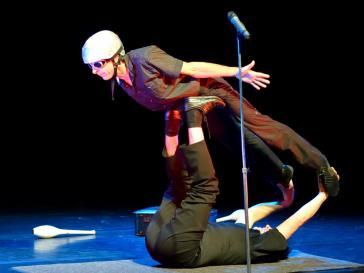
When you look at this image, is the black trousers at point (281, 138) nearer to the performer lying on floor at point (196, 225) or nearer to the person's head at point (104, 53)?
the performer lying on floor at point (196, 225)

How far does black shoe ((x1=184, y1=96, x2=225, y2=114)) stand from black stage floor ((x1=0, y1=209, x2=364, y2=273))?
32.5 inches

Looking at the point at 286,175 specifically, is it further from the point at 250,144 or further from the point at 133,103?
the point at 133,103

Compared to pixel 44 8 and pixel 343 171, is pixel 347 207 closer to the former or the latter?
pixel 343 171

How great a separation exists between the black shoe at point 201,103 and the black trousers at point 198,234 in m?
0.20

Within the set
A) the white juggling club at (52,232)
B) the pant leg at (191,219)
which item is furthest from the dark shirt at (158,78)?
the white juggling club at (52,232)

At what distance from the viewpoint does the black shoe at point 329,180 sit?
4121mm

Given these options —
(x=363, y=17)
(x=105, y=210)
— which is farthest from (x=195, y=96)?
(x=363, y=17)

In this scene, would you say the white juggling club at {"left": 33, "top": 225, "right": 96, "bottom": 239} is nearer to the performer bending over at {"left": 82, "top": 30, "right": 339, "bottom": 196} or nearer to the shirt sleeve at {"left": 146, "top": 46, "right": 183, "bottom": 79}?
the performer bending over at {"left": 82, "top": 30, "right": 339, "bottom": 196}

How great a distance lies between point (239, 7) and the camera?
6.87 meters

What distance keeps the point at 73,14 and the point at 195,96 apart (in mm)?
3258

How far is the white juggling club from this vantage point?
15.6 feet

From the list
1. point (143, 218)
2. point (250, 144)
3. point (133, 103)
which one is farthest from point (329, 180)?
point (133, 103)

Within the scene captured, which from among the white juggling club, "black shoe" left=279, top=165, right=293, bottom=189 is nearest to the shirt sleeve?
"black shoe" left=279, top=165, right=293, bottom=189

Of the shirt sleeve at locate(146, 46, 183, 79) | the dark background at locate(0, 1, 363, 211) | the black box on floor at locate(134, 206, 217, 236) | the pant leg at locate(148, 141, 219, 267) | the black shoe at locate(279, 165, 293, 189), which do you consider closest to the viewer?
the pant leg at locate(148, 141, 219, 267)
